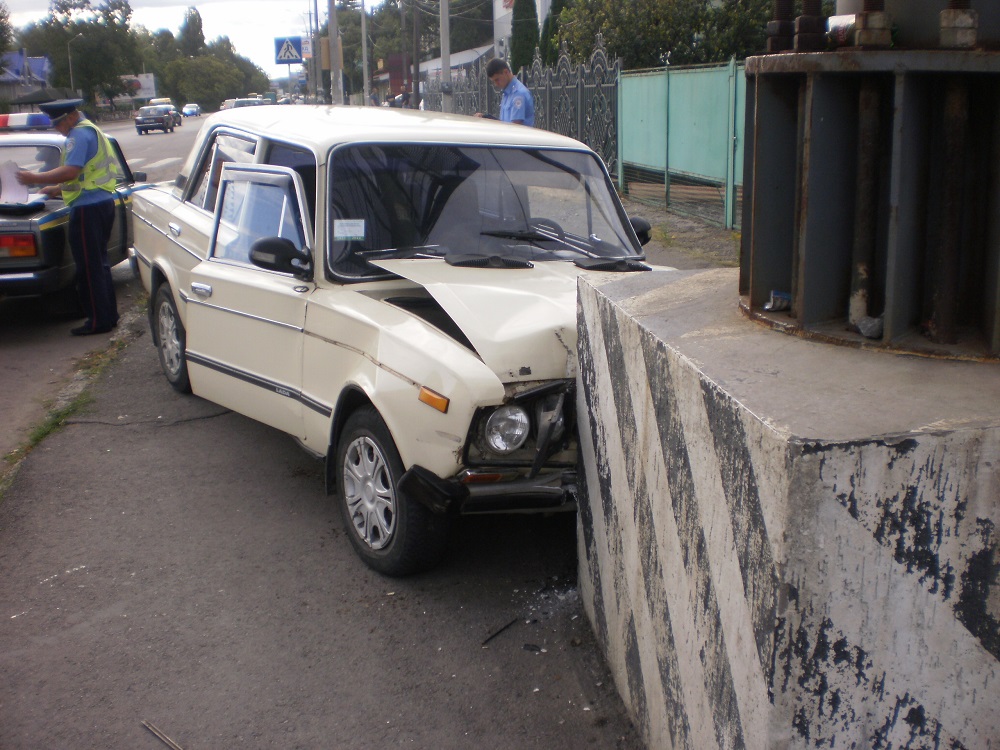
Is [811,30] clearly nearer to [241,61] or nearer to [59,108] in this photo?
[59,108]

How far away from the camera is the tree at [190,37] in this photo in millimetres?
182750

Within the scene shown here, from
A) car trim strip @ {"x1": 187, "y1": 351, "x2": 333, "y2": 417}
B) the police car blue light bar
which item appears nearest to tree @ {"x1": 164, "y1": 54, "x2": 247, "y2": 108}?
the police car blue light bar

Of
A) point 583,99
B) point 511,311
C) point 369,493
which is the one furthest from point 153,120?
point 511,311

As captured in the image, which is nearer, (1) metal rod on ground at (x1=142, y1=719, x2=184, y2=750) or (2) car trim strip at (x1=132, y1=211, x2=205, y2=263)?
(1) metal rod on ground at (x1=142, y1=719, x2=184, y2=750)

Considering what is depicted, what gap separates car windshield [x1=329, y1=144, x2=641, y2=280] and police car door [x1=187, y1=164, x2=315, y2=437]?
0.26 metres

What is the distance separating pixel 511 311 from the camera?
4.07m

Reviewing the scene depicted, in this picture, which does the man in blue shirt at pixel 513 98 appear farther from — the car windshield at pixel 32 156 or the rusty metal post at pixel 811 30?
the rusty metal post at pixel 811 30

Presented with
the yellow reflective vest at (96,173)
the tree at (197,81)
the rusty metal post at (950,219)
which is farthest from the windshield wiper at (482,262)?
the tree at (197,81)

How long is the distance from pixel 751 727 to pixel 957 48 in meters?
1.55

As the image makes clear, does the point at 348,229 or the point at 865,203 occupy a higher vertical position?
the point at 865,203

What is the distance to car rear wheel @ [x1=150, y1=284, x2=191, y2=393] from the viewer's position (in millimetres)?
6634

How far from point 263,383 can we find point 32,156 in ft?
19.5

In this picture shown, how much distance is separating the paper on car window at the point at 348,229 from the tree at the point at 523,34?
3887 centimetres

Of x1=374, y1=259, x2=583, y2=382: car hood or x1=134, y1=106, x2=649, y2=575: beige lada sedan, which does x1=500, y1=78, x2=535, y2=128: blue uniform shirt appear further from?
x1=374, y1=259, x2=583, y2=382: car hood
